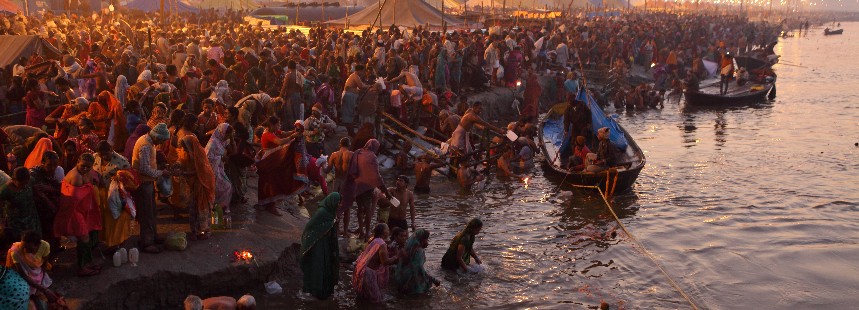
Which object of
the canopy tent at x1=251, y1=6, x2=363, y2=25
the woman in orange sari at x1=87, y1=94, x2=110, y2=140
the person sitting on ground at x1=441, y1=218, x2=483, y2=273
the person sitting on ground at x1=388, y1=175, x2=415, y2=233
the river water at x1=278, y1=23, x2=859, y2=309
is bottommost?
the river water at x1=278, y1=23, x2=859, y2=309

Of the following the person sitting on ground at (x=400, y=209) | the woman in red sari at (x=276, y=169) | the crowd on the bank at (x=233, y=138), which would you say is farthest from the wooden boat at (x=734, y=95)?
the woman in red sari at (x=276, y=169)

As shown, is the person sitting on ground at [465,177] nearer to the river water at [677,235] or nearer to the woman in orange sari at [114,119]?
the river water at [677,235]

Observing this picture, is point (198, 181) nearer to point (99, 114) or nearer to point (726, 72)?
point (99, 114)

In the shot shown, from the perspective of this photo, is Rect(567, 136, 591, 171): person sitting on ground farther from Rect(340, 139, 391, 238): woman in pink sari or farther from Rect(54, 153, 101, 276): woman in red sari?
Rect(54, 153, 101, 276): woman in red sari

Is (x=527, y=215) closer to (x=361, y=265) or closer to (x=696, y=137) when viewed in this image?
(x=361, y=265)

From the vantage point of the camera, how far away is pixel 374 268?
977 centimetres

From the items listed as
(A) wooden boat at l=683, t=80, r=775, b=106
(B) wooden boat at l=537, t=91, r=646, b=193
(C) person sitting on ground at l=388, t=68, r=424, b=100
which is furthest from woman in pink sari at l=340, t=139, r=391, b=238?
(A) wooden boat at l=683, t=80, r=775, b=106

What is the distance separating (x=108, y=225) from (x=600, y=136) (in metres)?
9.49

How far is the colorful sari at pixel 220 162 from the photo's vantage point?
10156 millimetres

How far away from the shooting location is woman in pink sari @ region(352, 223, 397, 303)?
31.3 feet

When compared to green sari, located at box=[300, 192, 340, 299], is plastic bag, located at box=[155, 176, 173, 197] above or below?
above

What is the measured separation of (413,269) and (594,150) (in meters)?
8.05

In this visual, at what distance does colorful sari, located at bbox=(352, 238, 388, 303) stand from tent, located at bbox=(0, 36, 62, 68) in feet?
35.1

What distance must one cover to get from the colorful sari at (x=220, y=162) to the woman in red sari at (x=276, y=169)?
1.98ft
